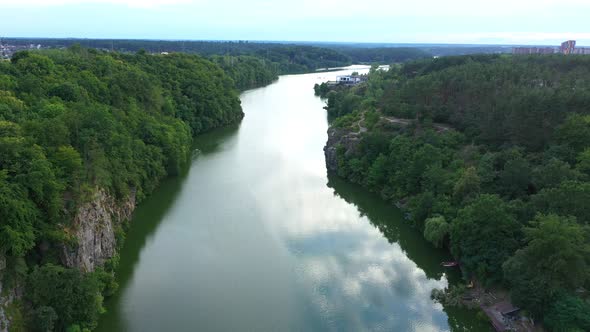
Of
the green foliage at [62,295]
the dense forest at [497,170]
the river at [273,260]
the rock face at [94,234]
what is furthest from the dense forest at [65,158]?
the dense forest at [497,170]

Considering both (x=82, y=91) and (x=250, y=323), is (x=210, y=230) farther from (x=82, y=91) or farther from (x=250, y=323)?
(x=82, y=91)

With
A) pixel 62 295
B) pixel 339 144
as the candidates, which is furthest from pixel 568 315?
pixel 339 144

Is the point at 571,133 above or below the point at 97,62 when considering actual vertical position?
below

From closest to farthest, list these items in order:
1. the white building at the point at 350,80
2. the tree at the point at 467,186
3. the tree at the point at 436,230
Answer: the tree at the point at 436,230 < the tree at the point at 467,186 < the white building at the point at 350,80

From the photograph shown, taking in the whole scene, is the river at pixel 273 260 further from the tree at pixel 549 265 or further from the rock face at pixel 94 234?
the tree at pixel 549 265

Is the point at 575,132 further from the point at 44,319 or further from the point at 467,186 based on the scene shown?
the point at 44,319

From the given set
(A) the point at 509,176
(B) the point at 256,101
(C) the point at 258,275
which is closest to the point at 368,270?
(C) the point at 258,275
